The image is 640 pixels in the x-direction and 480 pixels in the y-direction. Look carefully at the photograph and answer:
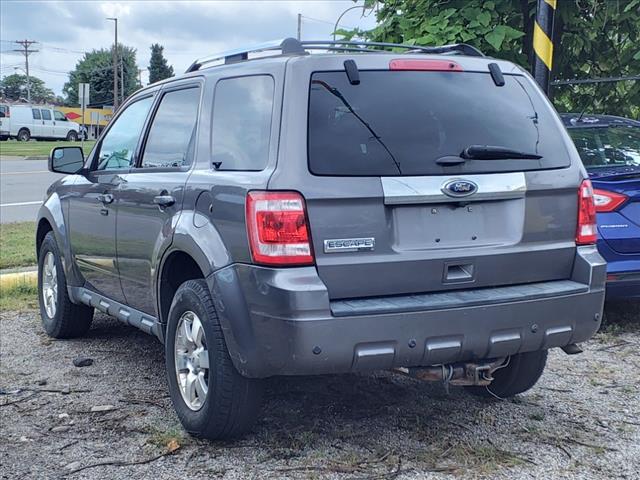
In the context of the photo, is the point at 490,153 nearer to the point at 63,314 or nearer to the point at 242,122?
the point at 242,122

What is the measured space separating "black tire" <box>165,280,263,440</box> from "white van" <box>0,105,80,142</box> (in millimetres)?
43885

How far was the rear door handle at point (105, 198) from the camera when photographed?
5062 mm

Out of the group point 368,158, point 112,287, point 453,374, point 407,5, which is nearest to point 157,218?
point 112,287

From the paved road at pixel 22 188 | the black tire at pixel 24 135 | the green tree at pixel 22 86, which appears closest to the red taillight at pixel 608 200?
the paved road at pixel 22 188

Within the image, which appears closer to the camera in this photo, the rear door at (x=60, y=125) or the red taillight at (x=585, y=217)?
the red taillight at (x=585, y=217)

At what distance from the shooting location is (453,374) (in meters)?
3.79

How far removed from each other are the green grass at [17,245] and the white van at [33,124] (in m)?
34.5

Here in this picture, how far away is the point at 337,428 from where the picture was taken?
4180 mm

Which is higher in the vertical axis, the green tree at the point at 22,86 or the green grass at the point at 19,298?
the green tree at the point at 22,86

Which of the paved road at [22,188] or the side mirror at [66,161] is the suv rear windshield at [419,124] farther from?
the paved road at [22,188]

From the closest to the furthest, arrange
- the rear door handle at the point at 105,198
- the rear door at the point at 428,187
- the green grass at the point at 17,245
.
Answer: the rear door at the point at 428,187 → the rear door handle at the point at 105,198 → the green grass at the point at 17,245

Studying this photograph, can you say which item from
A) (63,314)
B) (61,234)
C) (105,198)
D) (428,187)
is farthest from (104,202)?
(428,187)

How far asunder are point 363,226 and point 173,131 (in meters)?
1.58

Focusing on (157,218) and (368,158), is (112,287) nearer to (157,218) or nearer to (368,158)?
(157,218)
